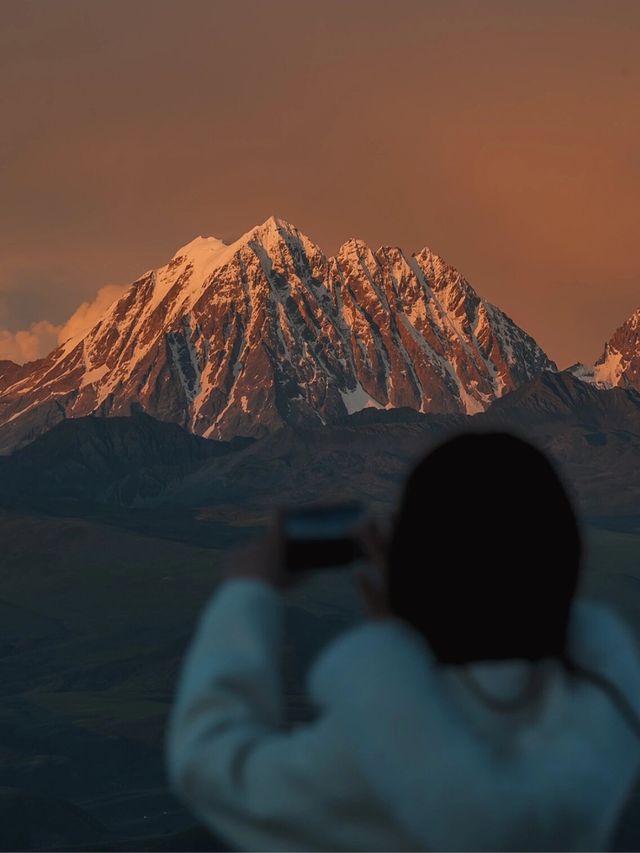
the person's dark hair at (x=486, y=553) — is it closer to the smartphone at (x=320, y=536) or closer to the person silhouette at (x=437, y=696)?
the person silhouette at (x=437, y=696)

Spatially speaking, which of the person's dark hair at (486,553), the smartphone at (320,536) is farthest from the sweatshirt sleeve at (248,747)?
the person's dark hair at (486,553)

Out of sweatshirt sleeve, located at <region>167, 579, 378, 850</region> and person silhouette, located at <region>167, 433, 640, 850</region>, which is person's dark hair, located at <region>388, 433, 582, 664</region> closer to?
person silhouette, located at <region>167, 433, 640, 850</region>

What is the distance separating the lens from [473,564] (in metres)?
5.74

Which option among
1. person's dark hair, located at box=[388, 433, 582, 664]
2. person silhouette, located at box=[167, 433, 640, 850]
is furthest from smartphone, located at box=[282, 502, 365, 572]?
person's dark hair, located at box=[388, 433, 582, 664]

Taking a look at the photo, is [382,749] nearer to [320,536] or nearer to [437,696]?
[437,696]

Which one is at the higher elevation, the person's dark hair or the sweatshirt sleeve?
the person's dark hair

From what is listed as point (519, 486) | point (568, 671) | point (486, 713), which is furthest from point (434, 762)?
point (519, 486)

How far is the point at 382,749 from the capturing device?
540cm

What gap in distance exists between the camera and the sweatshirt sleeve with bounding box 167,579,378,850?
5.49 meters

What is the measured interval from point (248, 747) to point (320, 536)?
762 mm

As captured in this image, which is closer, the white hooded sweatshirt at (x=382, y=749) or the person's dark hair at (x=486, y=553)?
the white hooded sweatshirt at (x=382, y=749)

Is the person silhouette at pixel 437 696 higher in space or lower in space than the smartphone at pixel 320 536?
lower

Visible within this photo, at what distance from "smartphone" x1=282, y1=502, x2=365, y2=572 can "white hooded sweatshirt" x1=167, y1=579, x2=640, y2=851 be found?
17 cm

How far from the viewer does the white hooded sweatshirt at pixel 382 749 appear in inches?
213
